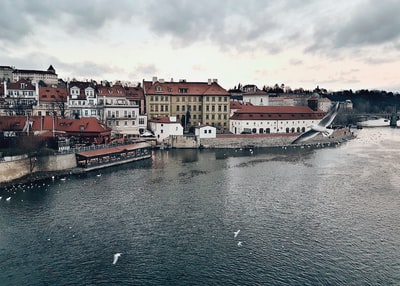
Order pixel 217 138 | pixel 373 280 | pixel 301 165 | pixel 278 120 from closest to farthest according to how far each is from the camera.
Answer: pixel 373 280
pixel 301 165
pixel 217 138
pixel 278 120

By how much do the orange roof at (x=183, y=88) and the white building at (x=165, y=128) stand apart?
917 centimetres

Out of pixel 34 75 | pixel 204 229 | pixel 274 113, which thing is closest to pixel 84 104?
pixel 274 113

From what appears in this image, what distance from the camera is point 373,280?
15664 mm

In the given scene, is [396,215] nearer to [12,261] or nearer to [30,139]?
[12,261]

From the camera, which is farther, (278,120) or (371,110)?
(371,110)

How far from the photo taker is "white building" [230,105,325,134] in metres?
Result: 64.7

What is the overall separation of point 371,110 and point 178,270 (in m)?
181

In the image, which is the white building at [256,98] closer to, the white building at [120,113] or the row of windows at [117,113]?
the white building at [120,113]

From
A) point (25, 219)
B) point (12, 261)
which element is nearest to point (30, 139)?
point (25, 219)

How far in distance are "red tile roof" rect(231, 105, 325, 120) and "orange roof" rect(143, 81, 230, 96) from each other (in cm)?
505

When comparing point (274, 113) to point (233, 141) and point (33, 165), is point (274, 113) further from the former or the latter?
point (33, 165)

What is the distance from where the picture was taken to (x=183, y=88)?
66188 millimetres

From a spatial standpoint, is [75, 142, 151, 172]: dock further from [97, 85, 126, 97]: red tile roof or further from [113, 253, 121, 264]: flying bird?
[113, 253, 121, 264]: flying bird

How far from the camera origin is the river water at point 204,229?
16.2 m
